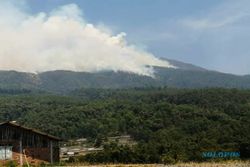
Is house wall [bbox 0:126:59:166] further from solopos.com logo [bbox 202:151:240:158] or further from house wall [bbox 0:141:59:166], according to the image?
solopos.com logo [bbox 202:151:240:158]

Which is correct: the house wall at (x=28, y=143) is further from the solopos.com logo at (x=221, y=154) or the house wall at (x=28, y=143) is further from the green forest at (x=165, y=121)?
the solopos.com logo at (x=221, y=154)

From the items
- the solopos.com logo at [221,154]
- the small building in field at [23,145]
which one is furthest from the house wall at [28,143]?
the solopos.com logo at [221,154]

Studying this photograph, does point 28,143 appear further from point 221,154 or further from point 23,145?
point 221,154

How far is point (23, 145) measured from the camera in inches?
2361

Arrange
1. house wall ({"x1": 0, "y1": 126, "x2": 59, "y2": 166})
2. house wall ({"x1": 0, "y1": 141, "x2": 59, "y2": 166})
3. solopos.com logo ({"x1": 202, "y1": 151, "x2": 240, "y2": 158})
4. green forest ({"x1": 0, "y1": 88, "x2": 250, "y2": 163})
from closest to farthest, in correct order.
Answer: solopos.com logo ({"x1": 202, "y1": 151, "x2": 240, "y2": 158}) → house wall ({"x1": 0, "y1": 141, "x2": 59, "y2": 166}) → house wall ({"x1": 0, "y1": 126, "x2": 59, "y2": 166}) → green forest ({"x1": 0, "y1": 88, "x2": 250, "y2": 163})

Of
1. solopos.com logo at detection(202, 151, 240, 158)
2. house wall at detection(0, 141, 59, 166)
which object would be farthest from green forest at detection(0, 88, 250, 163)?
house wall at detection(0, 141, 59, 166)

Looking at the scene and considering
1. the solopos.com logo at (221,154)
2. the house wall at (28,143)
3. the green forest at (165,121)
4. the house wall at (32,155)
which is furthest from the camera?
the green forest at (165,121)

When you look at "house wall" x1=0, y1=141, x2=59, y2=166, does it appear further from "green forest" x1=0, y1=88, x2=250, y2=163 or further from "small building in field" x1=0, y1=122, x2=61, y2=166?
"green forest" x1=0, y1=88, x2=250, y2=163

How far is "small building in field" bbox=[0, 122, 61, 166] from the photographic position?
2328 inches

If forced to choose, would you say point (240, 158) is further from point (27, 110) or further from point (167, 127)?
point (27, 110)

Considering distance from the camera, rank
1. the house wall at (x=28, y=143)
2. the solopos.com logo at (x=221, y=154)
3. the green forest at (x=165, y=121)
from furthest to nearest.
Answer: the green forest at (x=165, y=121) < the house wall at (x=28, y=143) < the solopos.com logo at (x=221, y=154)

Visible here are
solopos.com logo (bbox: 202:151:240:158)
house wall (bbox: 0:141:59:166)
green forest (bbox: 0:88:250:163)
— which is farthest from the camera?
green forest (bbox: 0:88:250:163)

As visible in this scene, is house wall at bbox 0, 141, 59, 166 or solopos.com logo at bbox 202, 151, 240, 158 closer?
solopos.com logo at bbox 202, 151, 240, 158

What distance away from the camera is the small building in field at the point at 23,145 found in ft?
194
